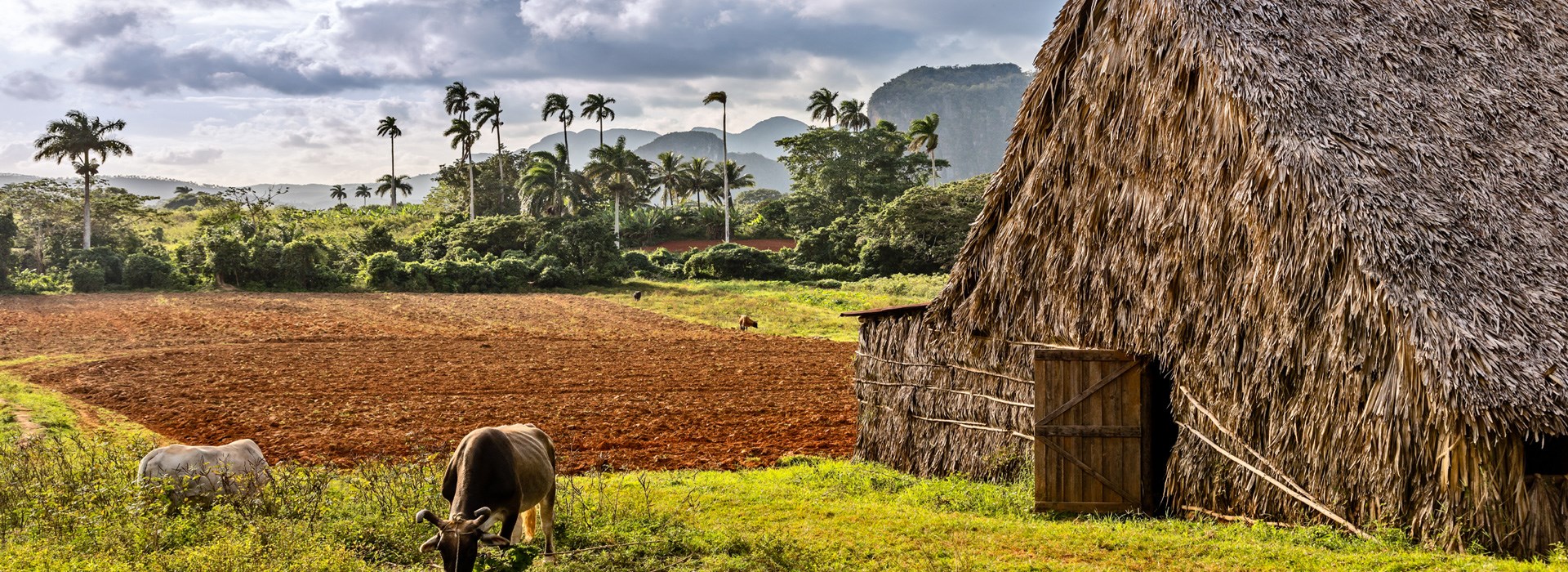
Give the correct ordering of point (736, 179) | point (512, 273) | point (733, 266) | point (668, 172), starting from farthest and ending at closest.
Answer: point (668, 172) < point (736, 179) < point (733, 266) < point (512, 273)

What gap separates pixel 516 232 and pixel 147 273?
1624 centimetres

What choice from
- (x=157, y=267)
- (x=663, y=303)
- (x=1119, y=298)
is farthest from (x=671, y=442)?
(x=157, y=267)

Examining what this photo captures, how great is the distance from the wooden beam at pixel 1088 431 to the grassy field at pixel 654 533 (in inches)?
32.3

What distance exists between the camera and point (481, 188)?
7194 cm

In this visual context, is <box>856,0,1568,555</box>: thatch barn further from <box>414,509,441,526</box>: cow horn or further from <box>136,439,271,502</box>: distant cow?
<box>136,439,271,502</box>: distant cow

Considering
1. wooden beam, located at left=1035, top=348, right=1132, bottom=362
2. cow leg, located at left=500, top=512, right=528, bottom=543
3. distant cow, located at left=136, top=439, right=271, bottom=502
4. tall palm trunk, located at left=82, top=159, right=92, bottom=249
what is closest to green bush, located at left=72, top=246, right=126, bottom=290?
tall palm trunk, located at left=82, top=159, right=92, bottom=249

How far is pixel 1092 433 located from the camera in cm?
984

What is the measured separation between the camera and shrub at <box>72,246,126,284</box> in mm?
41312

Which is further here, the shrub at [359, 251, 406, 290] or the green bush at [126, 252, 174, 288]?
the shrub at [359, 251, 406, 290]

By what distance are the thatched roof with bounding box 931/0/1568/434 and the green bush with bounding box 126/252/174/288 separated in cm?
4100

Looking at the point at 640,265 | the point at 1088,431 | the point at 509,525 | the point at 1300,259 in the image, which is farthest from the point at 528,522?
the point at 640,265

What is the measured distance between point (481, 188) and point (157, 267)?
31.4 meters

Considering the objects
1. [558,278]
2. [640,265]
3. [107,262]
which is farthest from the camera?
[640,265]

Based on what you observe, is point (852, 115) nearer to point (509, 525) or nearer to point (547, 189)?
point (547, 189)
